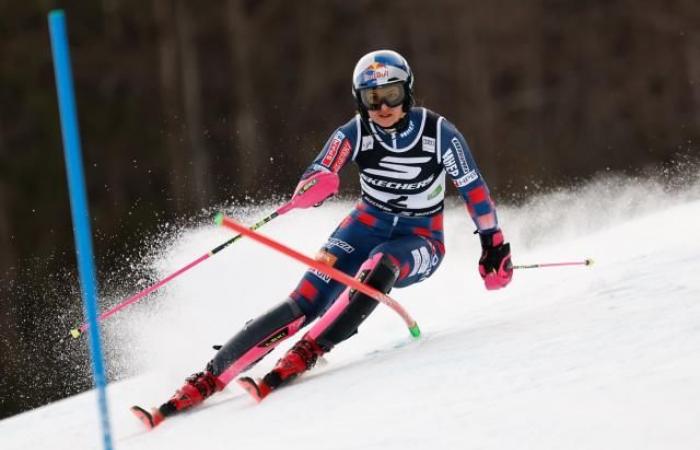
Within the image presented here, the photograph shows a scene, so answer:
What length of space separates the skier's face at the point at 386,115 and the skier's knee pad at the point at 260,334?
80 centimetres

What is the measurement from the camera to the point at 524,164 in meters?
18.3

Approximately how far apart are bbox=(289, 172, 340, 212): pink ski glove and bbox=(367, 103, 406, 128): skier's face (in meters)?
0.28

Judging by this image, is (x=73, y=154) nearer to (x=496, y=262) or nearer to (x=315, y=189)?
(x=315, y=189)

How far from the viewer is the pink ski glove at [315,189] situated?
373 cm

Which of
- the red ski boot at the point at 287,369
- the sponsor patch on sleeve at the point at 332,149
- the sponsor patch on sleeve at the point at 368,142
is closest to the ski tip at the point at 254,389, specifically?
the red ski boot at the point at 287,369

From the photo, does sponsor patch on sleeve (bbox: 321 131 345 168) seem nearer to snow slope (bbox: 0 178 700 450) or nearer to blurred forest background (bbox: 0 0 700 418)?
snow slope (bbox: 0 178 700 450)

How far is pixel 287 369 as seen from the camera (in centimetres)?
346

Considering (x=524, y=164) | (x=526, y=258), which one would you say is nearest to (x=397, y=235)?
(x=526, y=258)

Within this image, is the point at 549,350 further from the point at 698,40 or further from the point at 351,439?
the point at 698,40

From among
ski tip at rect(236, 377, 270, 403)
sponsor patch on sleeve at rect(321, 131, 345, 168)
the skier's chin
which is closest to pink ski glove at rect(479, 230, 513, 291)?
the skier's chin

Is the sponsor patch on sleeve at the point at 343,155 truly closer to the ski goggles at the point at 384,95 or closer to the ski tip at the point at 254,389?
the ski goggles at the point at 384,95

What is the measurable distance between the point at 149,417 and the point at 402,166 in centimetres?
138

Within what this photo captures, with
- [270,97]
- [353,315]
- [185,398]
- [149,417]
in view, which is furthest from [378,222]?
[270,97]

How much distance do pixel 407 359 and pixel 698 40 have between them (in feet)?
64.9
